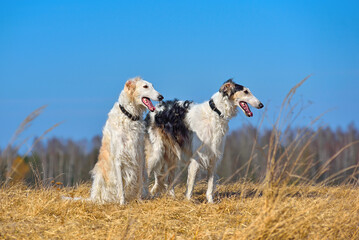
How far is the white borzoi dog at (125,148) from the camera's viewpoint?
657cm

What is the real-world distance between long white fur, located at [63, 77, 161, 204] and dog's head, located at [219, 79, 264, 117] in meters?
1.26

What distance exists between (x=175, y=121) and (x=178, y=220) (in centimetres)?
260

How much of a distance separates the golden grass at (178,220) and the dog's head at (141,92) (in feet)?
4.96

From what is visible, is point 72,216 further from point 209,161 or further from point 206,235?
point 209,161

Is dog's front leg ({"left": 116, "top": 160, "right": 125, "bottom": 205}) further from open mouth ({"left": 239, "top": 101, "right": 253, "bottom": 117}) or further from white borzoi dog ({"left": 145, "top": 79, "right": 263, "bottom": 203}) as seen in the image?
open mouth ({"left": 239, "top": 101, "right": 253, "bottom": 117})

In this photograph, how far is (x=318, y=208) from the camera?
5.19m

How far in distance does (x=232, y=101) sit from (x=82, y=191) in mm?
3452

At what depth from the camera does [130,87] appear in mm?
6543

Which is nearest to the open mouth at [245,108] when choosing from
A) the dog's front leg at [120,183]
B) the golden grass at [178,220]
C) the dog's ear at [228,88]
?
the dog's ear at [228,88]

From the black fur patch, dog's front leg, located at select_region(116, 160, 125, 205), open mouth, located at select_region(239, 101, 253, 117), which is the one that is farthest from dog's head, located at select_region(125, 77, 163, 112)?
open mouth, located at select_region(239, 101, 253, 117)

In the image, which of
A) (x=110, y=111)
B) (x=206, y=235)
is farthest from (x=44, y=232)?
(x=110, y=111)

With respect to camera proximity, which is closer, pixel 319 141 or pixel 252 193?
pixel 252 193

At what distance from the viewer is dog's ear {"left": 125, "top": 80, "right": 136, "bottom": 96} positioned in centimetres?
654

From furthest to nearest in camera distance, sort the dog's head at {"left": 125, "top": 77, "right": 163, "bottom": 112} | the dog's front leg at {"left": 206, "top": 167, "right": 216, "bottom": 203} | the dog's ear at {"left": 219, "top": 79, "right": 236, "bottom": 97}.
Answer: the dog's front leg at {"left": 206, "top": 167, "right": 216, "bottom": 203} → the dog's ear at {"left": 219, "top": 79, "right": 236, "bottom": 97} → the dog's head at {"left": 125, "top": 77, "right": 163, "bottom": 112}
